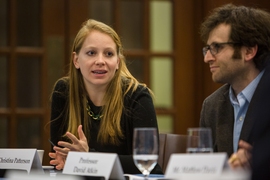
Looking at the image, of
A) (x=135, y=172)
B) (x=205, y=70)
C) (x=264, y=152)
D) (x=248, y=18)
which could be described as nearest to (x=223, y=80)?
(x=248, y=18)

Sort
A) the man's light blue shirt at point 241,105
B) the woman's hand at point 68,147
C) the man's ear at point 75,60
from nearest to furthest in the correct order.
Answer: the woman's hand at point 68,147, the man's light blue shirt at point 241,105, the man's ear at point 75,60

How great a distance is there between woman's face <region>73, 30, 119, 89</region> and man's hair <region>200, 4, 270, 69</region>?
0.48 meters

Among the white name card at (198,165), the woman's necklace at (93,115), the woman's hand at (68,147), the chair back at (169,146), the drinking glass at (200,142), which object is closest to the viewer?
the white name card at (198,165)

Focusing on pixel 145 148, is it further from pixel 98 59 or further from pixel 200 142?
pixel 98 59

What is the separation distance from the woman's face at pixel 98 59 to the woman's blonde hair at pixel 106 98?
37mm

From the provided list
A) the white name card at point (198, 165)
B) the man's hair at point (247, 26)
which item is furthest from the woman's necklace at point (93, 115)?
the white name card at point (198, 165)

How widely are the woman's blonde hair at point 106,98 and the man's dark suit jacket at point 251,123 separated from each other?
41 cm

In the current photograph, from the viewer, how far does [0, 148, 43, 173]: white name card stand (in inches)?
89.0

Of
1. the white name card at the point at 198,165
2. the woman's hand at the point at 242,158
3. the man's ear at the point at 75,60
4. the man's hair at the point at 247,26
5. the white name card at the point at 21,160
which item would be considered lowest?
the white name card at the point at 21,160

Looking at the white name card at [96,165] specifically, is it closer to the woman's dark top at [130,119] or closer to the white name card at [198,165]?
the white name card at [198,165]

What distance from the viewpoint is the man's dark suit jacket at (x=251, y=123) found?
6.34ft

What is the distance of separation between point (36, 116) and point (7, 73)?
0.38 m

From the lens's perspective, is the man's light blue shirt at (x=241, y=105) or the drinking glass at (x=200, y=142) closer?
the drinking glass at (x=200, y=142)

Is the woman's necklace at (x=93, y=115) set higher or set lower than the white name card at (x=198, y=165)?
lower
